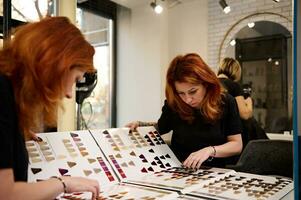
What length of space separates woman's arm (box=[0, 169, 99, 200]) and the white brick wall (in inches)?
130

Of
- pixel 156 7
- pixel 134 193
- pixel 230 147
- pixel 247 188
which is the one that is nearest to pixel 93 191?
pixel 134 193

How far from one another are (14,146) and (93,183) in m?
0.28

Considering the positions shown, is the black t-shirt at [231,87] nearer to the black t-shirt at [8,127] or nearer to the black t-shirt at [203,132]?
the black t-shirt at [203,132]

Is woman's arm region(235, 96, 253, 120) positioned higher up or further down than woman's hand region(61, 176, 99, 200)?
higher up

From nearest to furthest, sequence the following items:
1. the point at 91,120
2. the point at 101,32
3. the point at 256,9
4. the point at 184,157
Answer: the point at 184,157 → the point at 256,9 → the point at 91,120 → the point at 101,32

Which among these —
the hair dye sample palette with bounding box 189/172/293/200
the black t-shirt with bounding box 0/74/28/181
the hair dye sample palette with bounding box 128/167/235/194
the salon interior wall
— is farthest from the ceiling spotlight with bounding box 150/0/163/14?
the black t-shirt with bounding box 0/74/28/181

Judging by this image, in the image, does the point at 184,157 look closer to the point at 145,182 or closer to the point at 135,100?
the point at 145,182

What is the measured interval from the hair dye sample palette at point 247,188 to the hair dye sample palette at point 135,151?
32 centimetres

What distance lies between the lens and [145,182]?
4.10 ft

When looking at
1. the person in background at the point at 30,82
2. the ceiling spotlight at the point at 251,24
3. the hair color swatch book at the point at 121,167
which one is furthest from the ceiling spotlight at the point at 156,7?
the person in background at the point at 30,82

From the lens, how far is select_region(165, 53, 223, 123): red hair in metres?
1.67

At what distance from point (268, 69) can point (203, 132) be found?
2.40 meters

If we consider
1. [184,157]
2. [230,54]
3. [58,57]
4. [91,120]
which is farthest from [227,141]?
[91,120]

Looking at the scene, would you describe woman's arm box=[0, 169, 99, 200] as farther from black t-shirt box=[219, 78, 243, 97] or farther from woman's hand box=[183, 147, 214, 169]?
black t-shirt box=[219, 78, 243, 97]
